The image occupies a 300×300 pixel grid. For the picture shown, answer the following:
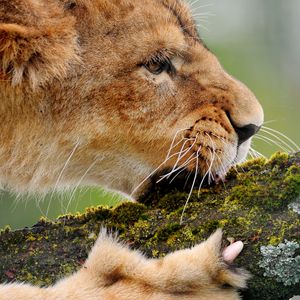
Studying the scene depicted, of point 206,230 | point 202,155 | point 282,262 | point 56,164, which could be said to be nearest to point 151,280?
point 206,230

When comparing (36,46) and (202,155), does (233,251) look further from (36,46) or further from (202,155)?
(36,46)

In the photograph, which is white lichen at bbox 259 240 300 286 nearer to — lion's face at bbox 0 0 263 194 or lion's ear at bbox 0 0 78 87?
lion's face at bbox 0 0 263 194

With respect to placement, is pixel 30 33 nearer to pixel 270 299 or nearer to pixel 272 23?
pixel 270 299

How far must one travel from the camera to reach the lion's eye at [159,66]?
171 inches

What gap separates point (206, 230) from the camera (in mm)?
3697

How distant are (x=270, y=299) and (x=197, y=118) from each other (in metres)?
1.07

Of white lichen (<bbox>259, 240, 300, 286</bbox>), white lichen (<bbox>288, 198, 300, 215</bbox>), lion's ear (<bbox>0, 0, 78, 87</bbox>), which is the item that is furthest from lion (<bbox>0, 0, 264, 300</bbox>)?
white lichen (<bbox>259, 240, 300, 286</bbox>)

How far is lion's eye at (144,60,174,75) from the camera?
435 cm

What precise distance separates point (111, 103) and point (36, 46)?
411 mm

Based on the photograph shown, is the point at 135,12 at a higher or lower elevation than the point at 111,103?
higher

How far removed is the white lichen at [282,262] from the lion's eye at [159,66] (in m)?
1.16

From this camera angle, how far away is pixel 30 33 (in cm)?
413

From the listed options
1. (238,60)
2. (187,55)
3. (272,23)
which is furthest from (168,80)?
(272,23)

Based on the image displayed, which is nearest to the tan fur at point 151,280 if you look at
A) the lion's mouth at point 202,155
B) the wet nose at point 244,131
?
the lion's mouth at point 202,155
